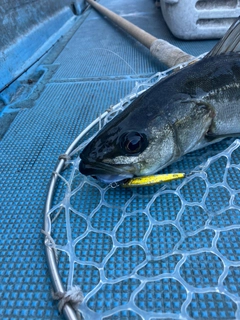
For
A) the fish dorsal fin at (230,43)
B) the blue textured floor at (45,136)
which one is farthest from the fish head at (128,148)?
the fish dorsal fin at (230,43)

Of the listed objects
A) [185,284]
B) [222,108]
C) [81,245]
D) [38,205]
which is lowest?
[185,284]

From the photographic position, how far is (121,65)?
2.69m

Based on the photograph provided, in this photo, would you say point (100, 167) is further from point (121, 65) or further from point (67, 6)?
point (67, 6)

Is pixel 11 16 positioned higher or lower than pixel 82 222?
higher

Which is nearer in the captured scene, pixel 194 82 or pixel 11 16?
pixel 194 82

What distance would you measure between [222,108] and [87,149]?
0.70m

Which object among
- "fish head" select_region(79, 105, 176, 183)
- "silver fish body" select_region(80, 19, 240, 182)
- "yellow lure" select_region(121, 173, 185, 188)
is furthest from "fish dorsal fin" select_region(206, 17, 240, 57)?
"yellow lure" select_region(121, 173, 185, 188)

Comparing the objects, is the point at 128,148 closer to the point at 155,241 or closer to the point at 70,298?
the point at 155,241

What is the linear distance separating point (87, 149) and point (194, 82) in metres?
0.62

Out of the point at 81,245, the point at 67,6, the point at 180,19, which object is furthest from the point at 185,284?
the point at 67,6

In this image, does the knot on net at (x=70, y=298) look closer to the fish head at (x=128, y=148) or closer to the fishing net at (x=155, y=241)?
the fishing net at (x=155, y=241)

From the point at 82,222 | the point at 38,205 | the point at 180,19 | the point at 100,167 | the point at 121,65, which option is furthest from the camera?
the point at 180,19

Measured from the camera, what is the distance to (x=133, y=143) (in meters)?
1.06

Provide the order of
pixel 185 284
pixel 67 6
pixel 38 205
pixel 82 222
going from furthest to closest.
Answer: pixel 67 6, pixel 38 205, pixel 82 222, pixel 185 284
